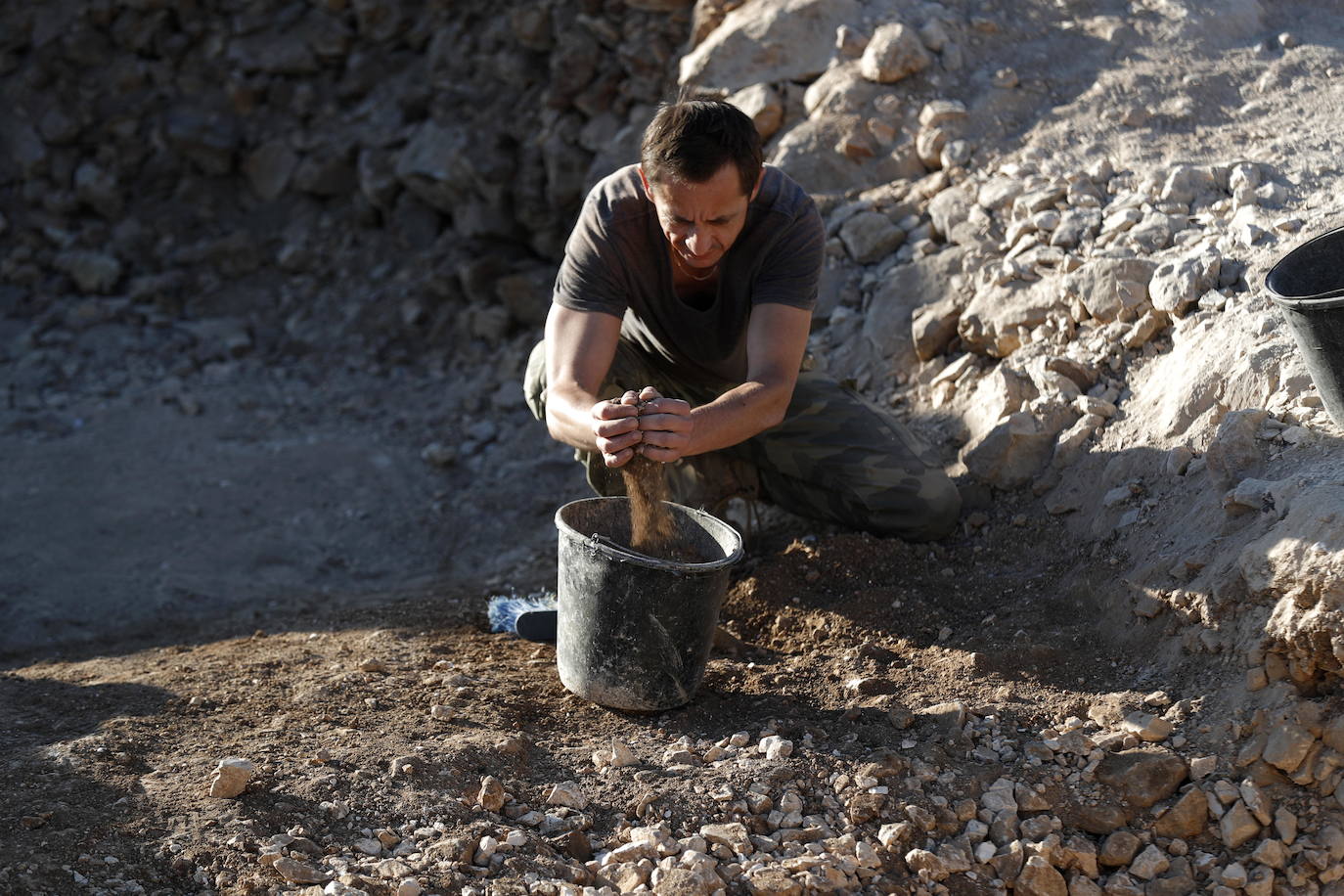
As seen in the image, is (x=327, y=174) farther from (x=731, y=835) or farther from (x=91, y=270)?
(x=731, y=835)

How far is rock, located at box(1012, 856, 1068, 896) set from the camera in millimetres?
2574

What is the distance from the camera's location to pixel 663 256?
3.47 meters

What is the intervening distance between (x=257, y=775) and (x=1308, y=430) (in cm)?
257

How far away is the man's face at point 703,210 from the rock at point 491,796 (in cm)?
137

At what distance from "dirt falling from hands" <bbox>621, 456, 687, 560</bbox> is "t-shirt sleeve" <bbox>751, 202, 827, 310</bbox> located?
59 centimetres

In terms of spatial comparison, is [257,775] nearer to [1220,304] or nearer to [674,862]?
[674,862]

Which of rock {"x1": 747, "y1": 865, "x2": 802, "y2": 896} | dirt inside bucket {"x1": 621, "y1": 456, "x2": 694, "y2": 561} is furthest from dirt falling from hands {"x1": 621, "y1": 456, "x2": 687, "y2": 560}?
rock {"x1": 747, "y1": 865, "x2": 802, "y2": 896}

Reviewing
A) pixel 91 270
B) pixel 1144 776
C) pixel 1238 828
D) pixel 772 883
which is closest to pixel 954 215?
pixel 1144 776

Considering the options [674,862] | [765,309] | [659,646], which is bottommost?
[674,862]

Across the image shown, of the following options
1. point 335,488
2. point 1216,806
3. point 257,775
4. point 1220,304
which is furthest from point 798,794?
point 335,488

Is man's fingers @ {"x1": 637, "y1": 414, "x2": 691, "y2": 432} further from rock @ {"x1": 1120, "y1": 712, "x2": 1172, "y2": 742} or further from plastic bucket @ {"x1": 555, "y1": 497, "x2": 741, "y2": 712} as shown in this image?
rock @ {"x1": 1120, "y1": 712, "x2": 1172, "y2": 742}

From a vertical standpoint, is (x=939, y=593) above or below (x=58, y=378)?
below

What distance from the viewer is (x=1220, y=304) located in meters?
3.59

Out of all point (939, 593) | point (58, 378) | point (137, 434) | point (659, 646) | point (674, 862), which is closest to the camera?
point (674, 862)
